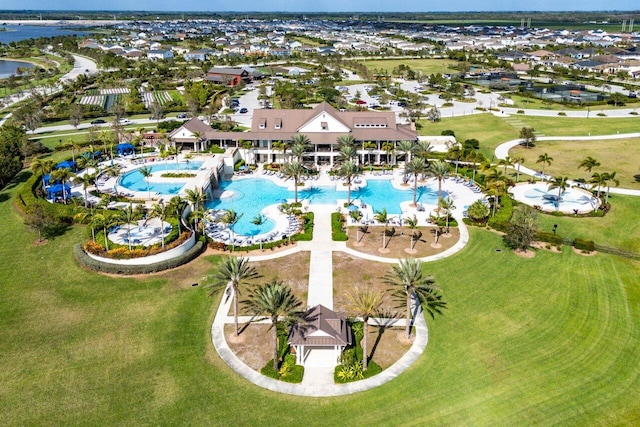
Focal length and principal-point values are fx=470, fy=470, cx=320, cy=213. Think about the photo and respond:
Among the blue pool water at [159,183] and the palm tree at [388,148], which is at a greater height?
the palm tree at [388,148]

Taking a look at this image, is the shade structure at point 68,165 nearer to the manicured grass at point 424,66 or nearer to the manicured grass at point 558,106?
the manicured grass at point 558,106

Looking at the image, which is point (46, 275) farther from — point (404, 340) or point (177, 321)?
point (404, 340)

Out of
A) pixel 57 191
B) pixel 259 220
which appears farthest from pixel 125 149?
pixel 259 220

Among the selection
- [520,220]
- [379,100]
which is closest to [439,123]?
[379,100]

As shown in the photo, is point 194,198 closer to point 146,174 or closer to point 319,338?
point 146,174

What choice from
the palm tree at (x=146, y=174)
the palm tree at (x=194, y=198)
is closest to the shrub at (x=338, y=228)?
the palm tree at (x=194, y=198)

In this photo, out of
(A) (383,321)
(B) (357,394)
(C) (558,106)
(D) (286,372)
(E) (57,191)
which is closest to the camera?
(B) (357,394)
